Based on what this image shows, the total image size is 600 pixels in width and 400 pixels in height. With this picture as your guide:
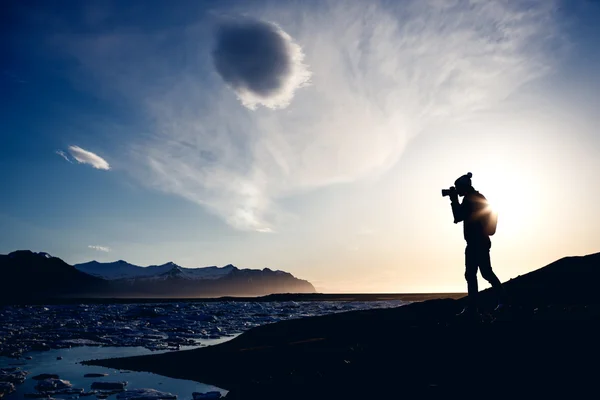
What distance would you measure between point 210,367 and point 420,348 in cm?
597

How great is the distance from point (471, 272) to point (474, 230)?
918 millimetres

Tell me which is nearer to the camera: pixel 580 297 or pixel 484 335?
pixel 484 335

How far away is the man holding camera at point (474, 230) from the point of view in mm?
7281

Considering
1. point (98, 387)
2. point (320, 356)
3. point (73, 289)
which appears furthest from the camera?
point (73, 289)

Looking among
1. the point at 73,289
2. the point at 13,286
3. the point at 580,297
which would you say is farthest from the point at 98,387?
the point at 73,289

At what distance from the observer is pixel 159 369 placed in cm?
966

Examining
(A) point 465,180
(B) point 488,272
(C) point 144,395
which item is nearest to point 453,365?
(B) point 488,272

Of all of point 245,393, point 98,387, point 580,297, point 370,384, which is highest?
point 580,297

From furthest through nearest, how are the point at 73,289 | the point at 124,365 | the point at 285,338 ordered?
the point at 73,289 < the point at 285,338 < the point at 124,365

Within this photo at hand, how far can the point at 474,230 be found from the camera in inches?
292

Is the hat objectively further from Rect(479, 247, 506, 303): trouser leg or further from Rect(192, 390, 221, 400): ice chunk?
Rect(192, 390, 221, 400): ice chunk

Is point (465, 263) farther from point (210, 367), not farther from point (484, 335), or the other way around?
point (210, 367)

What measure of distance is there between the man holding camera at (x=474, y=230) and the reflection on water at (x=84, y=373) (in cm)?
566

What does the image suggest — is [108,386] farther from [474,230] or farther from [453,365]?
[474,230]
